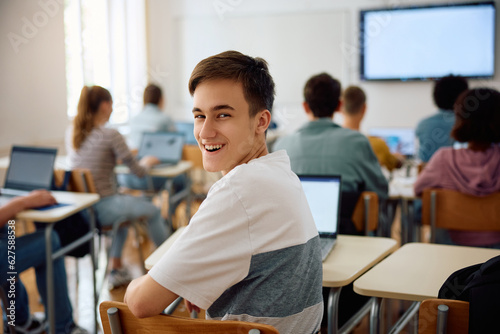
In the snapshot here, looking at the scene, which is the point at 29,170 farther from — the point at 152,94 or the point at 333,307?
the point at 152,94

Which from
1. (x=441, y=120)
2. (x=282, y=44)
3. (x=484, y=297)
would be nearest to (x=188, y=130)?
(x=282, y=44)

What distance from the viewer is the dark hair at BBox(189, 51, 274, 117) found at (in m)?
1.23

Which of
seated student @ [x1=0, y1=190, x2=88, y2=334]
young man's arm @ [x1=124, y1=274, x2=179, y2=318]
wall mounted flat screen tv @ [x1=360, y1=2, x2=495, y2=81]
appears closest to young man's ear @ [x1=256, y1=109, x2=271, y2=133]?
young man's arm @ [x1=124, y1=274, x2=179, y2=318]

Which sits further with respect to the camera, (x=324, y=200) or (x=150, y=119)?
(x=150, y=119)

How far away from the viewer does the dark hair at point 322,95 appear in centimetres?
265

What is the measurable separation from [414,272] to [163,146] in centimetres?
292

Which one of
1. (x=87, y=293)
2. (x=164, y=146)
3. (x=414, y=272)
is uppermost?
(x=164, y=146)

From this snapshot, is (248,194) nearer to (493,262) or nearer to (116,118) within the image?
(493,262)

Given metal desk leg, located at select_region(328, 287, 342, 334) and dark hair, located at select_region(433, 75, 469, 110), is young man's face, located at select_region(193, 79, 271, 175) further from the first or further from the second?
dark hair, located at select_region(433, 75, 469, 110)

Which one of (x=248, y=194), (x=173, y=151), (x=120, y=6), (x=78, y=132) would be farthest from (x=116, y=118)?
(x=248, y=194)

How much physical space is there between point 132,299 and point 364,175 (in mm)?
1636

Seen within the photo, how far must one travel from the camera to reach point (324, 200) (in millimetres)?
1979

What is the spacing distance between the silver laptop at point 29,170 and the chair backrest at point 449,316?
7.10ft

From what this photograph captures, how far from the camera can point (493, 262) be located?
3.67ft
